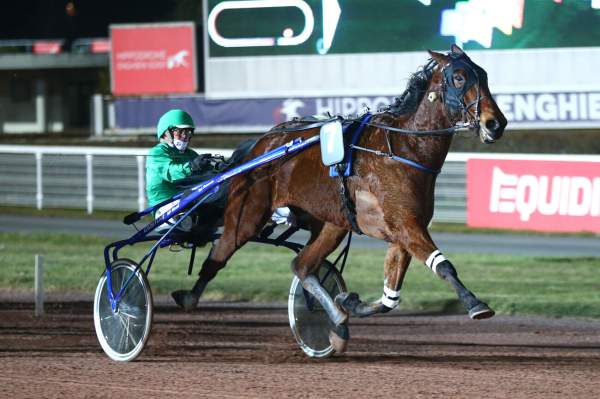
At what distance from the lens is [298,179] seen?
8.11 m

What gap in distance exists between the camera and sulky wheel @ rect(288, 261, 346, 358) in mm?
8445

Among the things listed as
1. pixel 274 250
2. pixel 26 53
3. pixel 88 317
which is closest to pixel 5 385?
pixel 88 317

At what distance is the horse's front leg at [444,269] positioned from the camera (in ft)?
22.8

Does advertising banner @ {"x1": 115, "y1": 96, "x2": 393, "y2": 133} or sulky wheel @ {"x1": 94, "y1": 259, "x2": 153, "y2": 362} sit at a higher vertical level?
advertising banner @ {"x1": 115, "y1": 96, "x2": 393, "y2": 133}

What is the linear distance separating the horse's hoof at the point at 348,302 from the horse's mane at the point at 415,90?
1269mm

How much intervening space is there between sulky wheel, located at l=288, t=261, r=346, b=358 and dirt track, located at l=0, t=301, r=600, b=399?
144mm

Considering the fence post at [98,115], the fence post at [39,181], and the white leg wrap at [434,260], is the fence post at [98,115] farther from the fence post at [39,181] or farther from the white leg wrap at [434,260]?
the white leg wrap at [434,260]

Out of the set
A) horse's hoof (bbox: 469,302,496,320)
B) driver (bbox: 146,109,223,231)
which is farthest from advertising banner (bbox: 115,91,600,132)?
horse's hoof (bbox: 469,302,496,320)

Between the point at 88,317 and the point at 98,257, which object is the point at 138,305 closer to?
the point at 88,317

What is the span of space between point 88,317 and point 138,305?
2.70m

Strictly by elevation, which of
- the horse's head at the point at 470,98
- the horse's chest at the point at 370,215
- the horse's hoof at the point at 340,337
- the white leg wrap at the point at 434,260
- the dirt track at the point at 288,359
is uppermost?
the horse's head at the point at 470,98

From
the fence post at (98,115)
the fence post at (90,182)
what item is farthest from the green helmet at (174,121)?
the fence post at (98,115)

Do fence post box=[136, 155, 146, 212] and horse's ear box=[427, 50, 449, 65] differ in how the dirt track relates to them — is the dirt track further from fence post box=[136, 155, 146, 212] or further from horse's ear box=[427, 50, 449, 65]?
fence post box=[136, 155, 146, 212]

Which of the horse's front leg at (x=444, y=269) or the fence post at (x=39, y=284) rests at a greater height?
the horse's front leg at (x=444, y=269)
